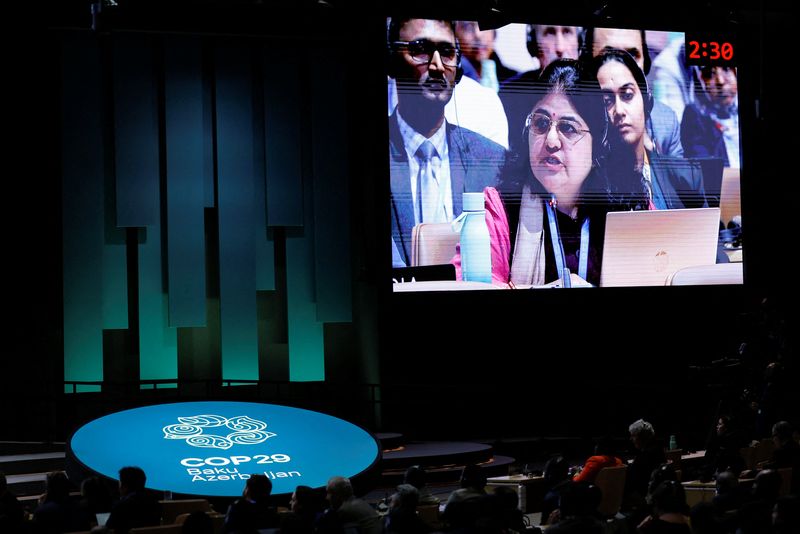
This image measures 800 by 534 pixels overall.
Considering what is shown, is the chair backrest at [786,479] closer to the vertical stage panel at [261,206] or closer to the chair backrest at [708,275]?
the chair backrest at [708,275]

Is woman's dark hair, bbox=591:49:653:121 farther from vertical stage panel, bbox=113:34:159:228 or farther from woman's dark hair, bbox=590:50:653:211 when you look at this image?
vertical stage panel, bbox=113:34:159:228

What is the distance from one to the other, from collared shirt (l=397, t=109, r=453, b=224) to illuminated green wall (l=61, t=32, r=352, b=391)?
3.51 feet

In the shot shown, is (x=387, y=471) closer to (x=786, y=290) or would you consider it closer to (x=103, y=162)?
(x=103, y=162)

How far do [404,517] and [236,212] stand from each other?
22.3ft

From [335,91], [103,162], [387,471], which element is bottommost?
[387,471]

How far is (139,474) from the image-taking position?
18.9 ft

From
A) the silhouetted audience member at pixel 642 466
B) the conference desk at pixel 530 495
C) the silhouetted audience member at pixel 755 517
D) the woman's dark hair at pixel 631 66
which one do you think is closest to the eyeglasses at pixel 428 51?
the woman's dark hair at pixel 631 66

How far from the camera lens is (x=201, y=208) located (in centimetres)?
1106

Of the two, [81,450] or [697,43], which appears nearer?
[81,450]

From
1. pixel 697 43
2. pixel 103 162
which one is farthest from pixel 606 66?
pixel 103 162

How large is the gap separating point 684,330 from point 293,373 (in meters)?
4.63

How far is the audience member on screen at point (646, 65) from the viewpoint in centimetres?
1132

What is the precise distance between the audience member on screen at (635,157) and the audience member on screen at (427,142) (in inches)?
55.3

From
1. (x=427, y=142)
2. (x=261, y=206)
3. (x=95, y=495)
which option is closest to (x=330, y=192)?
(x=261, y=206)
